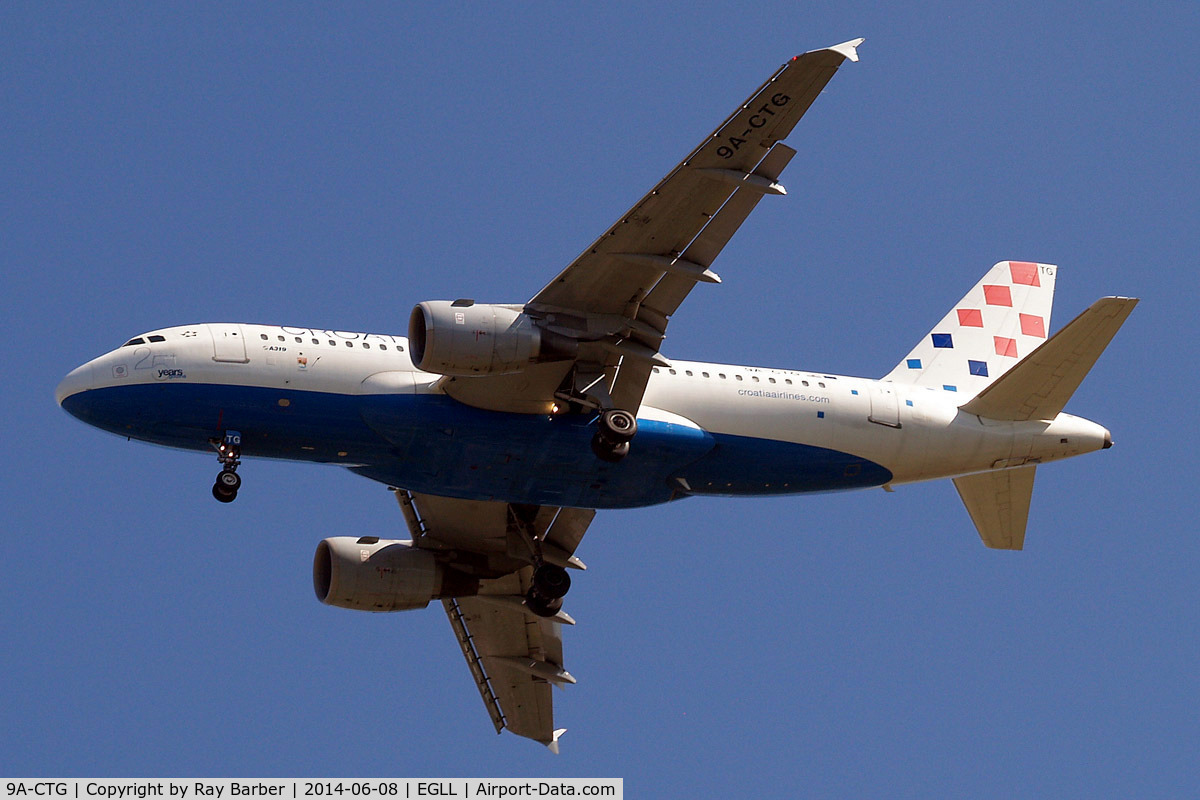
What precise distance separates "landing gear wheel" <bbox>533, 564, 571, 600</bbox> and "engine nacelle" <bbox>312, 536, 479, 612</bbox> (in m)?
3.47

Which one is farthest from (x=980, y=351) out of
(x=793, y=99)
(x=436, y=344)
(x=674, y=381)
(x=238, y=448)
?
(x=238, y=448)

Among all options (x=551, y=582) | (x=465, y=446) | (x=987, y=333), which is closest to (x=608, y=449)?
(x=465, y=446)

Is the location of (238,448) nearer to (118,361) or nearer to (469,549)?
(118,361)

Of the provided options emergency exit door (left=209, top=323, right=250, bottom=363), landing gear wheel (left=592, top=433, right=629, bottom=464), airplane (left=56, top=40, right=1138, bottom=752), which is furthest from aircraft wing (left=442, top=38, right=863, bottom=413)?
emergency exit door (left=209, top=323, right=250, bottom=363)

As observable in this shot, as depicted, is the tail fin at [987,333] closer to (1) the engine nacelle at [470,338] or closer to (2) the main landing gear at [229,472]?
(1) the engine nacelle at [470,338]

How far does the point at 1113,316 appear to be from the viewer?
40.0m

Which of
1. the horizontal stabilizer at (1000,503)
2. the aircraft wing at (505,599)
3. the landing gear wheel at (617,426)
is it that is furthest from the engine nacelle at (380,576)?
the horizontal stabilizer at (1000,503)

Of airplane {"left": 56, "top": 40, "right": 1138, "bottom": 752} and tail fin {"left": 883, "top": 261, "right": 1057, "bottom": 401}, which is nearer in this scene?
airplane {"left": 56, "top": 40, "right": 1138, "bottom": 752}

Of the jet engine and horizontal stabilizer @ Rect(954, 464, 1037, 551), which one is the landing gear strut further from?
horizontal stabilizer @ Rect(954, 464, 1037, 551)

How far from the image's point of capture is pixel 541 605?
42625 millimetres

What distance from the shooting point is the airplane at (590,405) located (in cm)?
3609

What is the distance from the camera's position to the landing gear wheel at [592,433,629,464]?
3744cm

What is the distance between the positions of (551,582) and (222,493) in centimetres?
976

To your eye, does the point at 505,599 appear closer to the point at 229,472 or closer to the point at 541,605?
the point at 541,605
